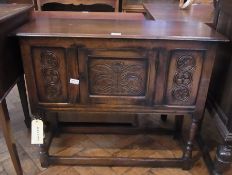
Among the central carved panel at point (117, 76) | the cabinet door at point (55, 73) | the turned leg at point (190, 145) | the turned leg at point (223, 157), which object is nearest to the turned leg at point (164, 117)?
the turned leg at point (190, 145)

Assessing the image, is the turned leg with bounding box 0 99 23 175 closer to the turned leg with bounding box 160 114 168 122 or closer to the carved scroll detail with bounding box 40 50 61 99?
the carved scroll detail with bounding box 40 50 61 99

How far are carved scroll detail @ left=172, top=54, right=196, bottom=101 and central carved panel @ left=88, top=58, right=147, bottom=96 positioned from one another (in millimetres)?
139

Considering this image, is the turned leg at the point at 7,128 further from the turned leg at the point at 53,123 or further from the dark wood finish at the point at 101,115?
the dark wood finish at the point at 101,115

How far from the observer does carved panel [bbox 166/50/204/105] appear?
1010mm

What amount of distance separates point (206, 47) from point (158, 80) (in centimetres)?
24

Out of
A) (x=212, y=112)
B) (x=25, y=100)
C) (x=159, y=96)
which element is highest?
(x=159, y=96)

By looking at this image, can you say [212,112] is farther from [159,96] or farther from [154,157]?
[154,157]

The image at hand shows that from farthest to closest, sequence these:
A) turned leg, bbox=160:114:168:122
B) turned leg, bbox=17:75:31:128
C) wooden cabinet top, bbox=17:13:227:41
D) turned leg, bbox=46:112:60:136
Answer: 1. turned leg, bbox=160:114:168:122
2. turned leg, bbox=46:112:60:136
3. turned leg, bbox=17:75:31:128
4. wooden cabinet top, bbox=17:13:227:41

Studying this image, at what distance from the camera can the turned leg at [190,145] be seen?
118cm

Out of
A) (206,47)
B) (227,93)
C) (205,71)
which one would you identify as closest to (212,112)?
(227,93)

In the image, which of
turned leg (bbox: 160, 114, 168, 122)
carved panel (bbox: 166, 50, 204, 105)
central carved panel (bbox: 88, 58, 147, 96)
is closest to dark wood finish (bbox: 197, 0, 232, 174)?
carved panel (bbox: 166, 50, 204, 105)

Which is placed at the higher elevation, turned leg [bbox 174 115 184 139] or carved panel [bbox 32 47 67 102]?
carved panel [bbox 32 47 67 102]

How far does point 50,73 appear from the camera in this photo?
1.06 metres

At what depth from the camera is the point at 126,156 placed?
1.42 metres
